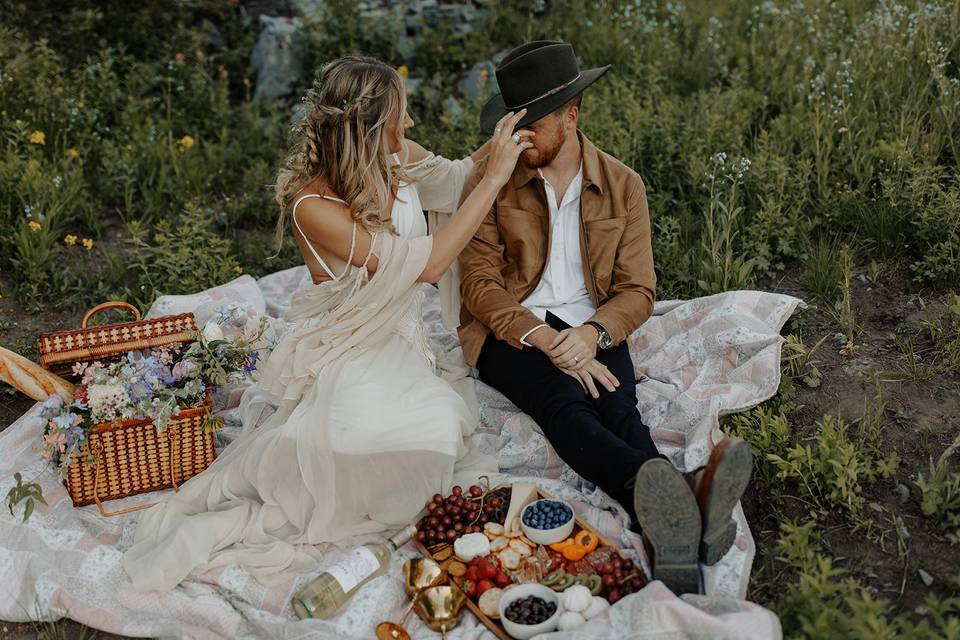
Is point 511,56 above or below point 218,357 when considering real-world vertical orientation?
above

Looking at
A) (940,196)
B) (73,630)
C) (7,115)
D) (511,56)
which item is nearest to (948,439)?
(940,196)

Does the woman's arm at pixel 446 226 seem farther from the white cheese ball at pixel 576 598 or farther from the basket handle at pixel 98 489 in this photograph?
the white cheese ball at pixel 576 598

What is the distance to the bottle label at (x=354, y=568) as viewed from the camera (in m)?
3.46

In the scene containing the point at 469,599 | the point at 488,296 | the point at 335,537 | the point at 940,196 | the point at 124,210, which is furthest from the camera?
the point at 124,210

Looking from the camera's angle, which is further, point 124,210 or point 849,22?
point 849,22

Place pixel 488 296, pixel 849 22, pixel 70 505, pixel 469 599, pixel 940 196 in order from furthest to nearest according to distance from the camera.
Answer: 1. pixel 849 22
2. pixel 940 196
3. pixel 488 296
4. pixel 70 505
5. pixel 469 599

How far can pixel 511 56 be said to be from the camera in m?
4.23

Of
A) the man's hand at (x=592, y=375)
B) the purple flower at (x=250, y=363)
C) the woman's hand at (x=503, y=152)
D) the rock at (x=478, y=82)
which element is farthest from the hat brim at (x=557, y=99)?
the rock at (x=478, y=82)

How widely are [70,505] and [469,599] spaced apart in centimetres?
184

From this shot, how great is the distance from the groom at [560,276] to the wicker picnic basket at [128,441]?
1337 mm

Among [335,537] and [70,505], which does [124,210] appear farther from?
Result: [335,537]

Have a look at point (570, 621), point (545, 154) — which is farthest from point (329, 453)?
point (545, 154)

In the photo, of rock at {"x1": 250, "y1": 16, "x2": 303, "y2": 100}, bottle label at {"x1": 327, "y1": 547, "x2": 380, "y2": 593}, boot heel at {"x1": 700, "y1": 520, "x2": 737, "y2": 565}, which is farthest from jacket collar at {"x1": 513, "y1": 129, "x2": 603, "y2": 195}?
rock at {"x1": 250, "y1": 16, "x2": 303, "y2": 100}

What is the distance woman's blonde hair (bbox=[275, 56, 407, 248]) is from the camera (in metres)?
3.80
